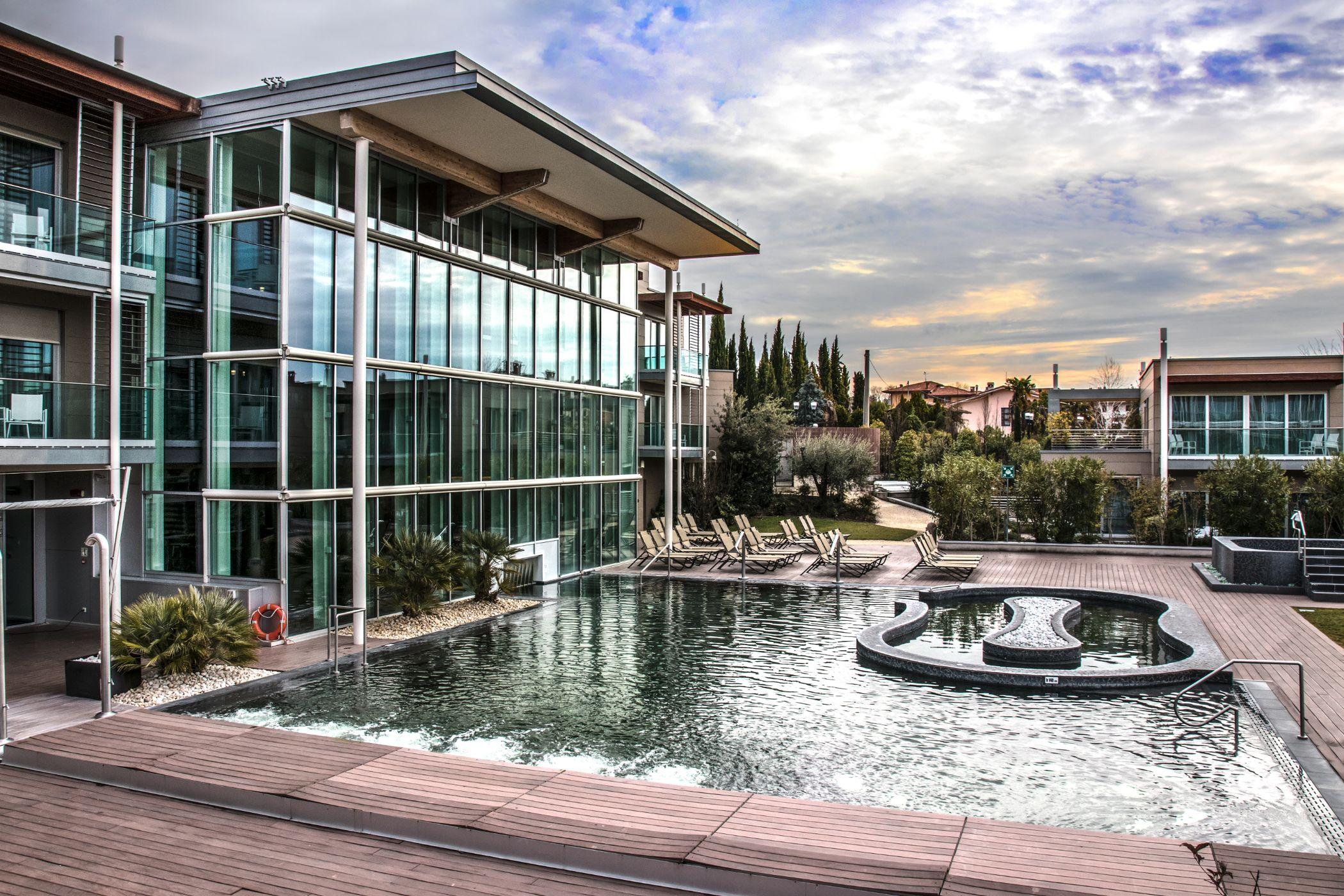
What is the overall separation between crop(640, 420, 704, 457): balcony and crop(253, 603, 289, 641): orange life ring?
651 inches

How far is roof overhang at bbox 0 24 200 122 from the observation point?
37.3ft

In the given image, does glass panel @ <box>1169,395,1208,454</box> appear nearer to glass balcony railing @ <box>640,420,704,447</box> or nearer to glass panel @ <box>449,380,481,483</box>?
glass balcony railing @ <box>640,420,704,447</box>

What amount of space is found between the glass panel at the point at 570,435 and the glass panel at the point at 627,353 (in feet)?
6.99

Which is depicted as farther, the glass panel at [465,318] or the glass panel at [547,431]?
the glass panel at [547,431]

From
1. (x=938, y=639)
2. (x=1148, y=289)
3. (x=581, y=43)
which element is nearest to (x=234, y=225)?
(x=581, y=43)

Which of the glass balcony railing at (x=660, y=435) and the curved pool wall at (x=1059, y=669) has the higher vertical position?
the glass balcony railing at (x=660, y=435)

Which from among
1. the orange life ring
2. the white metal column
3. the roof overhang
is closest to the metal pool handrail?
the white metal column

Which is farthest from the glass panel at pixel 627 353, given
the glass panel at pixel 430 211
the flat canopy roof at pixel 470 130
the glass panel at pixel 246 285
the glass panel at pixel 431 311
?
the glass panel at pixel 246 285

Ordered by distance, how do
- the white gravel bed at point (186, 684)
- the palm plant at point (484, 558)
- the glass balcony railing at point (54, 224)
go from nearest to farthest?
1. the white gravel bed at point (186, 684)
2. the glass balcony railing at point (54, 224)
3. the palm plant at point (484, 558)

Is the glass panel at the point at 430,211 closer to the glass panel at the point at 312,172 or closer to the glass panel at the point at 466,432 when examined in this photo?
the glass panel at the point at 312,172

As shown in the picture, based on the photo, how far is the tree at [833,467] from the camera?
34.1 metres

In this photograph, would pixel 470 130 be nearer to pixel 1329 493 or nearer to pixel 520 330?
pixel 520 330

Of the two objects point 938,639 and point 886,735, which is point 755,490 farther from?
point 886,735

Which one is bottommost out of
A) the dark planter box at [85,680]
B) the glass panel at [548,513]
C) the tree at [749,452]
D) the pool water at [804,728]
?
the pool water at [804,728]
